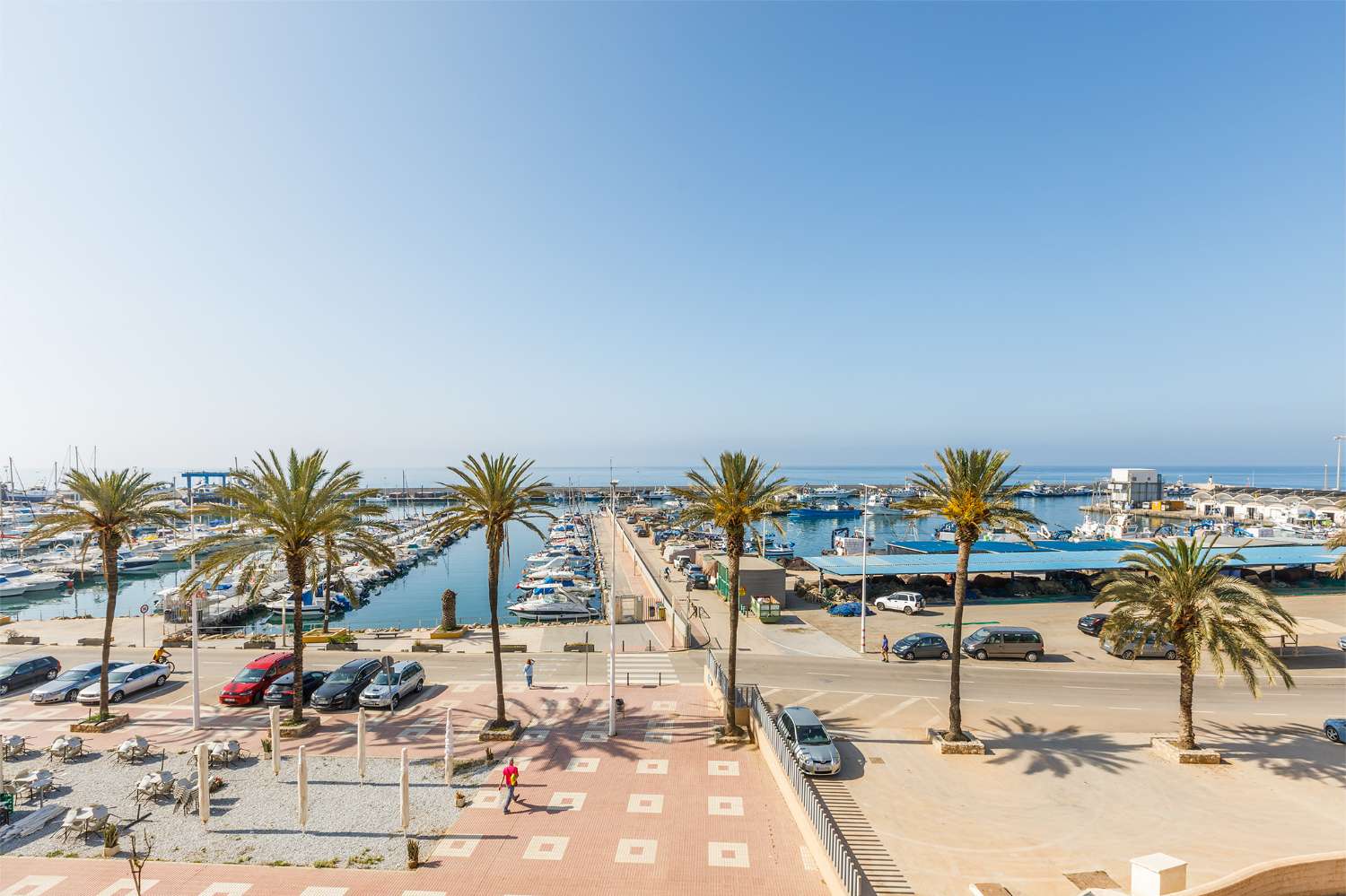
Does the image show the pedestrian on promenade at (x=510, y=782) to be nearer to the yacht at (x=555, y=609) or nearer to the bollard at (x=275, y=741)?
the bollard at (x=275, y=741)

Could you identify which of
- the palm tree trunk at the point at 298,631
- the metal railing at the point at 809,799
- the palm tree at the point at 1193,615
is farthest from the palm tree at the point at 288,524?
the palm tree at the point at 1193,615

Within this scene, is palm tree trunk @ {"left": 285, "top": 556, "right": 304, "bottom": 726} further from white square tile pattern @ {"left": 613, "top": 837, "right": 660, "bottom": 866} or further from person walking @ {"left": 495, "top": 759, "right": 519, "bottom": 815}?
white square tile pattern @ {"left": 613, "top": 837, "right": 660, "bottom": 866}

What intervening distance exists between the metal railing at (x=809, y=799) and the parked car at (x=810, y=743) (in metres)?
0.45

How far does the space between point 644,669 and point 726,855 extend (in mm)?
18621

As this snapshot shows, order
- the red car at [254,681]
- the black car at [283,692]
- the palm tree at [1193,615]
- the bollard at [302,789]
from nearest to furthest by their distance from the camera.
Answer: the bollard at [302,789] → the palm tree at [1193,615] → the black car at [283,692] → the red car at [254,681]

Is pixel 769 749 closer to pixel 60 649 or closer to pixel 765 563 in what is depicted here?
pixel 765 563

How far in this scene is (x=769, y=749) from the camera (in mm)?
21922

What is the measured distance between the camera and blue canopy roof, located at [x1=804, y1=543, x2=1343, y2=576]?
170 ft

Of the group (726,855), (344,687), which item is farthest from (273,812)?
(726,855)

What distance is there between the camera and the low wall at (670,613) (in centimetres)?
4007

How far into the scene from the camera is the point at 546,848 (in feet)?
55.0

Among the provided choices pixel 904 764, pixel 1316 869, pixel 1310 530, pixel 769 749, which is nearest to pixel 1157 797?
pixel 1316 869

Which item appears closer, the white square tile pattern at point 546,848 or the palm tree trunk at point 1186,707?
the white square tile pattern at point 546,848

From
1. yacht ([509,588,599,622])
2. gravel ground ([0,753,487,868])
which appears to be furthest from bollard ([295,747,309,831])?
yacht ([509,588,599,622])
